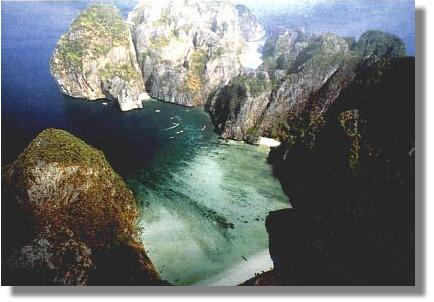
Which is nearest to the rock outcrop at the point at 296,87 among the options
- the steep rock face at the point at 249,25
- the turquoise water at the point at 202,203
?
the steep rock face at the point at 249,25

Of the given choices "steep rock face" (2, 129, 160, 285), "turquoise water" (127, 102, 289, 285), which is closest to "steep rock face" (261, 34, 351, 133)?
"turquoise water" (127, 102, 289, 285)

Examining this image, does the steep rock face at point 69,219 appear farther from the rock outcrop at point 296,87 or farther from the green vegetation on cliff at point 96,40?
the green vegetation on cliff at point 96,40

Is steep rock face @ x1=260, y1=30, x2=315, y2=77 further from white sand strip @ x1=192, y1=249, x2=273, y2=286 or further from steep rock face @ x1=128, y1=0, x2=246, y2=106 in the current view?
white sand strip @ x1=192, y1=249, x2=273, y2=286

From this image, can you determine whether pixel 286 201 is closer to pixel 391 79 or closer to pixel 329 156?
pixel 329 156

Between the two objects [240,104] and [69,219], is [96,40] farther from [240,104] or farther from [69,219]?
[69,219]

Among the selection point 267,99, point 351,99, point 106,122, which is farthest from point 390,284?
point 267,99

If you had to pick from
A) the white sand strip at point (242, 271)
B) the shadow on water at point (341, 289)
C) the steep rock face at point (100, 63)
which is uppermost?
the steep rock face at point (100, 63)
